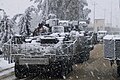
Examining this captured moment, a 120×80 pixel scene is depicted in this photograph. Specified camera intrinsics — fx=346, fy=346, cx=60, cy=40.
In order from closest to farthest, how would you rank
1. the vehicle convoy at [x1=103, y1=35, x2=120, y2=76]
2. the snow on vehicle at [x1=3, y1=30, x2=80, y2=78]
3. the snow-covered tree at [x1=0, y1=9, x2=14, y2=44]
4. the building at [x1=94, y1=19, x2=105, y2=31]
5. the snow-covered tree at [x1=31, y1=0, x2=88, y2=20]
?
the vehicle convoy at [x1=103, y1=35, x2=120, y2=76], the snow on vehicle at [x1=3, y1=30, x2=80, y2=78], the snow-covered tree at [x1=0, y1=9, x2=14, y2=44], the snow-covered tree at [x1=31, y1=0, x2=88, y2=20], the building at [x1=94, y1=19, x2=105, y2=31]

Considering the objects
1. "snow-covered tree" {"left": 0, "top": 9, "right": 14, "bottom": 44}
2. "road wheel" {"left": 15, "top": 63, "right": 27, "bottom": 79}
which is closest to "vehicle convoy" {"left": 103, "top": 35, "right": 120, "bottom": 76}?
"road wheel" {"left": 15, "top": 63, "right": 27, "bottom": 79}

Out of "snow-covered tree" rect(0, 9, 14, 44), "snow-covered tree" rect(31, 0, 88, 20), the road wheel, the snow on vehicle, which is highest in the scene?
"snow-covered tree" rect(31, 0, 88, 20)

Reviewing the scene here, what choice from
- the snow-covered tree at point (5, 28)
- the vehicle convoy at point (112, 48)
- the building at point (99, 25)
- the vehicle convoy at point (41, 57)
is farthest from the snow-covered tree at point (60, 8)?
the building at point (99, 25)

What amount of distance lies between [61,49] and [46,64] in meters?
1.00

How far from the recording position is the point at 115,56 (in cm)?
1363

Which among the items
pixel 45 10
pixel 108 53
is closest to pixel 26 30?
pixel 45 10

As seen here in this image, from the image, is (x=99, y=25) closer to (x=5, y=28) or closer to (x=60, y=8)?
(x=60, y=8)

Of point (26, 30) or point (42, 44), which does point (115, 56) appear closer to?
point (42, 44)

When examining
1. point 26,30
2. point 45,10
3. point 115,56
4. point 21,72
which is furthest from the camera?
point 45,10

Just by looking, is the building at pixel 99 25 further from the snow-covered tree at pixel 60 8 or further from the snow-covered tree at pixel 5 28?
the snow-covered tree at pixel 5 28

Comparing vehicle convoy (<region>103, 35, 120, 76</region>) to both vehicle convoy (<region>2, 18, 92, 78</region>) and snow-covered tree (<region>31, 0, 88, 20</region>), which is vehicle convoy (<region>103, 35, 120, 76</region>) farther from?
snow-covered tree (<region>31, 0, 88, 20</region>)

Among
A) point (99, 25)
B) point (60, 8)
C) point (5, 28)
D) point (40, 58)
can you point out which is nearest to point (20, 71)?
point (40, 58)

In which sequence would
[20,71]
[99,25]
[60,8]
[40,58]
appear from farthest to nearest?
[99,25]
[60,8]
[20,71]
[40,58]

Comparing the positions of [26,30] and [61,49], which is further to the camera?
[26,30]
